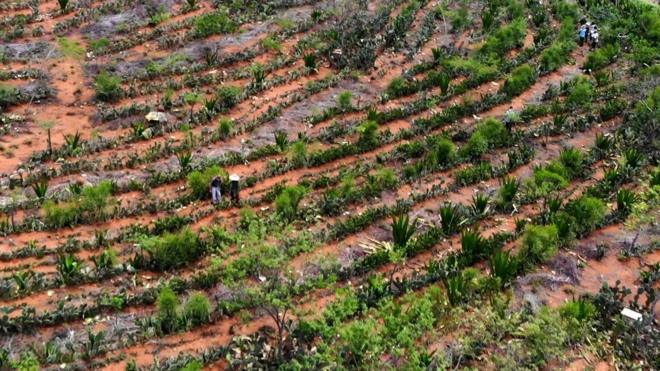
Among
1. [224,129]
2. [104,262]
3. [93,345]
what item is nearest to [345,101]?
[224,129]

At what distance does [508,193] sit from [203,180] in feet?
17.7

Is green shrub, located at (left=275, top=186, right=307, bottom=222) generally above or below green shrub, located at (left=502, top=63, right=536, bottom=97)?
below

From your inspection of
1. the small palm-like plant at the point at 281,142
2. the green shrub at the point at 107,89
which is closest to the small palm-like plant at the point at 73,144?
the green shrub at the point at 107,89

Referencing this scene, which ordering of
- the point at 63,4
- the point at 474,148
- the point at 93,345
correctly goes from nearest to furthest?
the point at 93,345
the point at 474,148
the point at 63,4

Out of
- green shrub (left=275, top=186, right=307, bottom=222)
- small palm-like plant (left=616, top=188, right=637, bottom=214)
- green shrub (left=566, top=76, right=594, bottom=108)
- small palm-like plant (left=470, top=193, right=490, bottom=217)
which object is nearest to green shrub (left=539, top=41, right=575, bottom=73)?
green shrub (left=566, top=76, right=594, bottom=108)

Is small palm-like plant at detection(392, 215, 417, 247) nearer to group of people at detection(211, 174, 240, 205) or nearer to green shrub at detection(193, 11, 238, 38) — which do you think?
group of people at detection(211, 174, 240, 205)

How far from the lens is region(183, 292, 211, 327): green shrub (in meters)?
9.39

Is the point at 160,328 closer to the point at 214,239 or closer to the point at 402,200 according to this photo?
the point at 214,239

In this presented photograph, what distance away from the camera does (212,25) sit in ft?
59.4

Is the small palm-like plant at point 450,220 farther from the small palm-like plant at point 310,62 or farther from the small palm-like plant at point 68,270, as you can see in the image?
the small palm-like plant at point 310,62

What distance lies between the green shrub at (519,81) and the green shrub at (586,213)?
17.0ft

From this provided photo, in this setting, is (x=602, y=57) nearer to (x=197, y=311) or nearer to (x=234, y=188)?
(x=234, y=188)

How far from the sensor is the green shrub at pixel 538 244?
10758mm

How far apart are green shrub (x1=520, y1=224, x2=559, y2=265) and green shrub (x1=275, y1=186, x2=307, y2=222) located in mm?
3761
